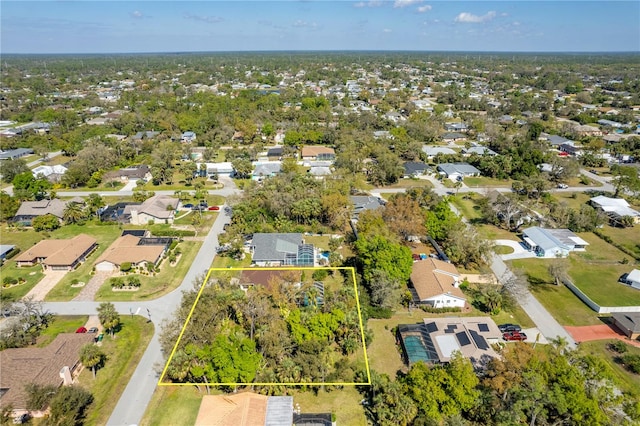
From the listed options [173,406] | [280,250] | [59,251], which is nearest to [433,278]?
[280,250]

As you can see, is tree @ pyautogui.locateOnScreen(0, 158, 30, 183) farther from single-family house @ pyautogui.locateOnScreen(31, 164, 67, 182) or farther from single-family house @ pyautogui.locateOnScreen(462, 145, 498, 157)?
single-family house @ pyautogui.locateOnScreen(462, 145, 498, 157)

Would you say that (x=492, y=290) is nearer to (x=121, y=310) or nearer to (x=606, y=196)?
(x=121, y=310)

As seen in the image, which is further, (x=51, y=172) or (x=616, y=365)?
(x=51, y=172)

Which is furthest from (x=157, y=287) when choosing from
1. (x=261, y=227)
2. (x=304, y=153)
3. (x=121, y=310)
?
(x=304, y=153)

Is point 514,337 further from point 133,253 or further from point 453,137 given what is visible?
point 453,137

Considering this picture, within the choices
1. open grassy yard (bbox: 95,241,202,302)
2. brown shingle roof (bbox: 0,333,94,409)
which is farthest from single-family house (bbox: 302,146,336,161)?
brown shingle roof (bbox: 0,333,94,409)

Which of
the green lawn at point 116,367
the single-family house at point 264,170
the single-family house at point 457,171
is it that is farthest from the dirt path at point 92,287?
the single-family house at point 457,171
